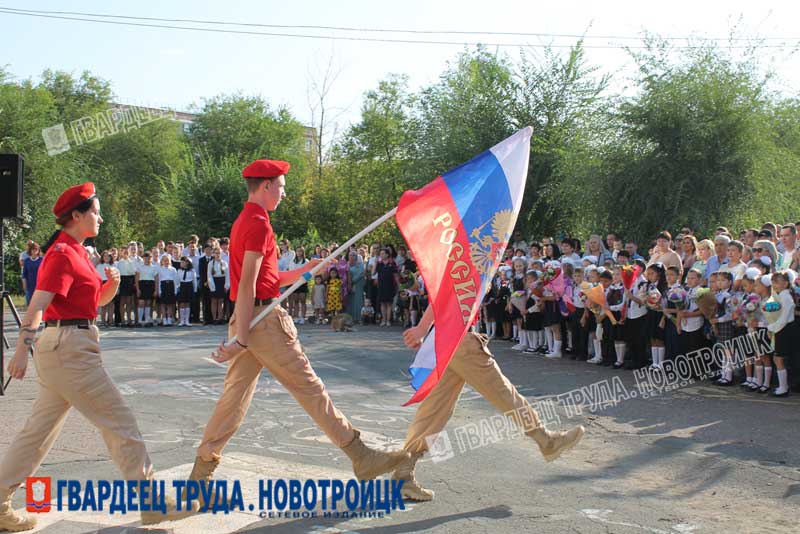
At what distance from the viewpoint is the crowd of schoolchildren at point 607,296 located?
34.4ft

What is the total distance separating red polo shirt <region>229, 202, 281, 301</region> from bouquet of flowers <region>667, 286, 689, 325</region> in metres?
7.73

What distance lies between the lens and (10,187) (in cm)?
979

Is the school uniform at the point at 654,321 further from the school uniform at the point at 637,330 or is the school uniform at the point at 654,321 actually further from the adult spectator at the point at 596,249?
the adult spectator at the point at 596,249

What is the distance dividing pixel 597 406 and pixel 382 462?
15.9 feet

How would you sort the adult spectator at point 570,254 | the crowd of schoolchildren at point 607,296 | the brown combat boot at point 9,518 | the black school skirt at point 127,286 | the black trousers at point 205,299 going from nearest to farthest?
1. the brown combat boot at point 9,518
2. the crowd of schoolchildren at point 607,296
3. the adult spectator at point 570,254
4. the black school skirt at point 127,286
5. the black trousers at point 205,299

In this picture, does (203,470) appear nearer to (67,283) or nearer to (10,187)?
(67,283)

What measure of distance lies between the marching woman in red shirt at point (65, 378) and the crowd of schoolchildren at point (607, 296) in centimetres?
258

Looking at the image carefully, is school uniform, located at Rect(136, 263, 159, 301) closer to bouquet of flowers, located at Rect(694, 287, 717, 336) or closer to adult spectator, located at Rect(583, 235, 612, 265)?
adult spectator, located at Rect(583, 235, 612, 265)

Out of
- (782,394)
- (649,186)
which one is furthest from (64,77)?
(782,394)

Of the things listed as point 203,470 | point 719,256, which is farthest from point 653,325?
point 203,470

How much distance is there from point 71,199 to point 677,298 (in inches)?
349

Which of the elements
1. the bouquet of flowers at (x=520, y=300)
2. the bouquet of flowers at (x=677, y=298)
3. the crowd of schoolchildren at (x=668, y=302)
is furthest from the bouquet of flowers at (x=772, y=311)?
the bouquet of flowers at (x=520, y=300)

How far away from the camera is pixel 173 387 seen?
10531 millimetres

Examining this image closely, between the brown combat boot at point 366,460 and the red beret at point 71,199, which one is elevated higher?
the red beret at point 71,199
